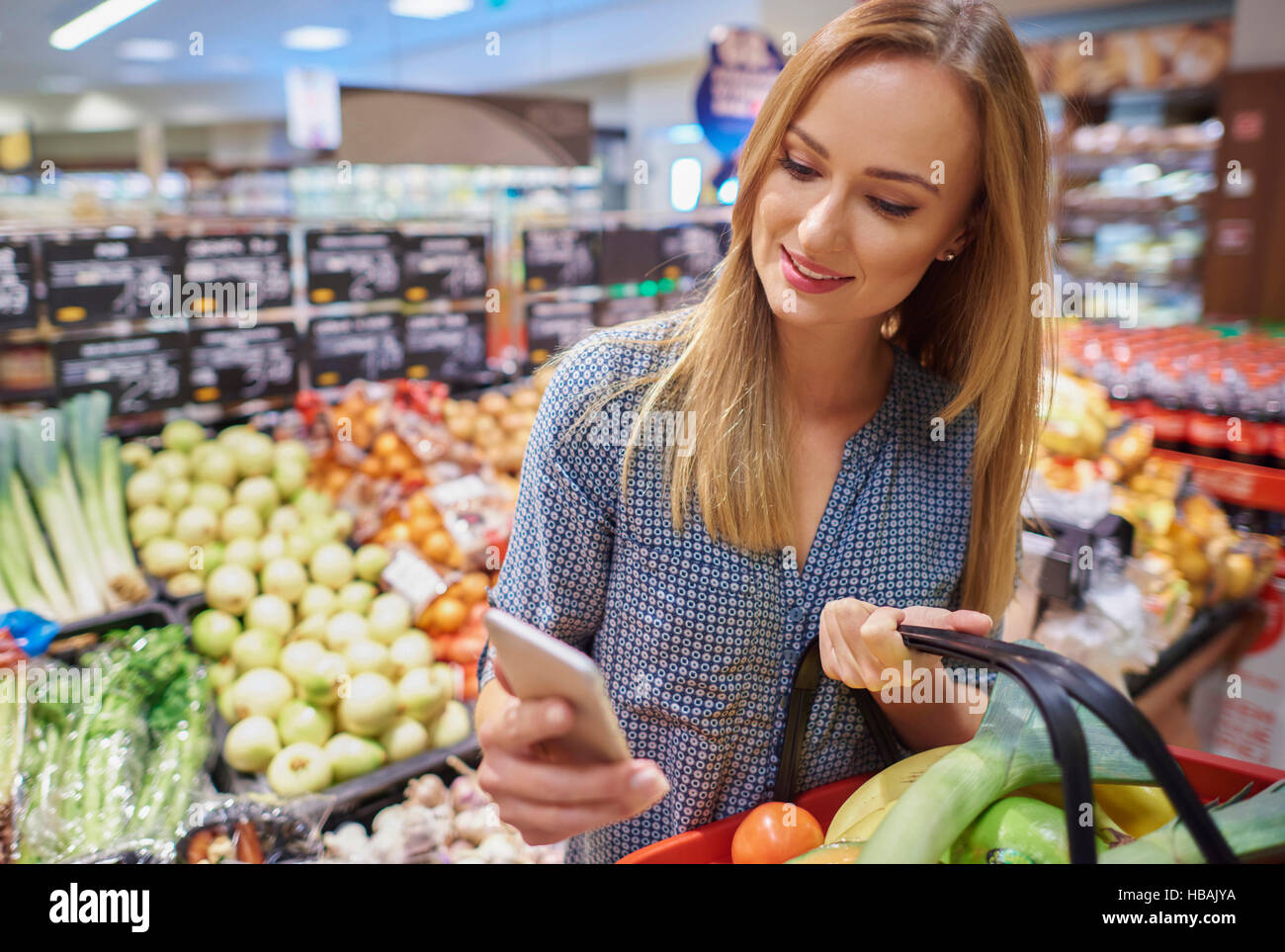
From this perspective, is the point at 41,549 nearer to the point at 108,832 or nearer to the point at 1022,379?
the point at 108,832

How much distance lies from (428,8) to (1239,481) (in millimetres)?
9788

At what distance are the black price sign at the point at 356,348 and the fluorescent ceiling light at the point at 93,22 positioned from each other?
6.18m

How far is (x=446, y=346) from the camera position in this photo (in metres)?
3.81

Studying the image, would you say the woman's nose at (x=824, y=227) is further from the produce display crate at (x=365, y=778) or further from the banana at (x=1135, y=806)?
the produce display crate at (x=365, y=778)

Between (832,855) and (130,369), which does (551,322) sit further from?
(832,855)

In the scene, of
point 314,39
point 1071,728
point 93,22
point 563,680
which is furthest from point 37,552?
point 314,39

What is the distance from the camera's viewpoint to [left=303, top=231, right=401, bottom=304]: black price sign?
342 cm

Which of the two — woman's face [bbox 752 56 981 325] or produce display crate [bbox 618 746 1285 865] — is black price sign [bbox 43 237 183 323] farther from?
produce display crate [bbox 618 746 1285 865]

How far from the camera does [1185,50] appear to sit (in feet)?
23.0

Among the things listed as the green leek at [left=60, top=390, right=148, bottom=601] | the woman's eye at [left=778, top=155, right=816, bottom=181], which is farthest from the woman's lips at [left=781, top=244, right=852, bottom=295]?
the green leek at [left=60, top=390, right=148, bottom=601]

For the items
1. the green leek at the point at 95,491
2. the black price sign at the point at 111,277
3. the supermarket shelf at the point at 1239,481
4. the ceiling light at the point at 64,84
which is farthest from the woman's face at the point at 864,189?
the ceiling light at the point at 64,84

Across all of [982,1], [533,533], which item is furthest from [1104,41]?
[533,533]

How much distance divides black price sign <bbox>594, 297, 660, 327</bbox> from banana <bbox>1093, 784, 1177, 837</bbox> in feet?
12.1

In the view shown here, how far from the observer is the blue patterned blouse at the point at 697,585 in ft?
3.78
